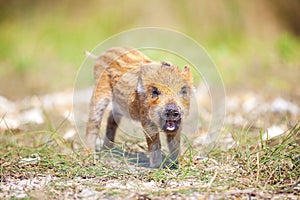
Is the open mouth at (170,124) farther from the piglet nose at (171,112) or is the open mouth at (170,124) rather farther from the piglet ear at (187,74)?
the piglet ear at (187,74)

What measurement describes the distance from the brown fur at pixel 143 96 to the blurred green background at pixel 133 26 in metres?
5.04

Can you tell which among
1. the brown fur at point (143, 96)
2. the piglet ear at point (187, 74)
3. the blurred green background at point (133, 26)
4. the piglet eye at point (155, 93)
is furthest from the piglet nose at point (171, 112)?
the blurred green background at point (133, 26)

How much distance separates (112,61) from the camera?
569 centimetres

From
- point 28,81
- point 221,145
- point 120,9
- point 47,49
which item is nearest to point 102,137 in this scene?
point 221,145

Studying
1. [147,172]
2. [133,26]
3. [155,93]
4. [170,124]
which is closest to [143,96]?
[155,93]

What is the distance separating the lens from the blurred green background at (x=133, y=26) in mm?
11023

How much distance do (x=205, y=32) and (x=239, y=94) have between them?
3.58 m

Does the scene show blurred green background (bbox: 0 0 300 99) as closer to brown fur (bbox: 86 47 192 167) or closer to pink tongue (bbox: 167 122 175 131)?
brown fur (bbox: 86 47 192 167)

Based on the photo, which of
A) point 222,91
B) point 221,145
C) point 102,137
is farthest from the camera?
point 222,91

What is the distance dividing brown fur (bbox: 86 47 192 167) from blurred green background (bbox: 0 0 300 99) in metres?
5.04

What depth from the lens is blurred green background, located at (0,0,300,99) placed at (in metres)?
11.0

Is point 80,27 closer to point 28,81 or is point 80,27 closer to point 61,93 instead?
point 28,81

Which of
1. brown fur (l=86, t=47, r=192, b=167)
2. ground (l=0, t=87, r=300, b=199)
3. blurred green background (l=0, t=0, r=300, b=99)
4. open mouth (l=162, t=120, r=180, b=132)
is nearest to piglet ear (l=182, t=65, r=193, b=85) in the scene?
brown fur (l=86, t=47, r=192, b=167)

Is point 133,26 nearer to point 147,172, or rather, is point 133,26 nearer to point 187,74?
point 187,74
